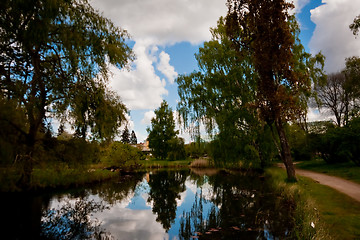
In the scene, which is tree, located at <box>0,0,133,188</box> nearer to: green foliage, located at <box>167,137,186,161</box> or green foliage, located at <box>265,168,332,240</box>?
green foliage, located at <box>265,168,332,240</box>

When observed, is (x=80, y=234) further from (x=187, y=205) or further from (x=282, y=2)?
(x=282, y=2)

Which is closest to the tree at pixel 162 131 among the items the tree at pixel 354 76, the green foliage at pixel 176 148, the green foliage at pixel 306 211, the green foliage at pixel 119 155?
the green foliage at pixel 176 148

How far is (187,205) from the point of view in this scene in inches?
438

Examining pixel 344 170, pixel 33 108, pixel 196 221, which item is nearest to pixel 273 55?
pixel 196 221

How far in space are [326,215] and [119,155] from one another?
884 inches

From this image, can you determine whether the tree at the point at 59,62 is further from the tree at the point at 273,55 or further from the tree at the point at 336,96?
the tree at the point at 336,96

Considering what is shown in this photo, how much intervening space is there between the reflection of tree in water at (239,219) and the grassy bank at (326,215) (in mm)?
674

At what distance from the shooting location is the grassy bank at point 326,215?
5508 mm

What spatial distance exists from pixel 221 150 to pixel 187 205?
773 centimetres

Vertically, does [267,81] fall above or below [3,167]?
above

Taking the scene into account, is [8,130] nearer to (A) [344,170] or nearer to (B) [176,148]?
(A) [344,170]

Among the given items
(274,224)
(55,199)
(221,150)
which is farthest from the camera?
(221,150)

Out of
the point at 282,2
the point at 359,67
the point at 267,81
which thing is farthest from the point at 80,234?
the point at 359,67

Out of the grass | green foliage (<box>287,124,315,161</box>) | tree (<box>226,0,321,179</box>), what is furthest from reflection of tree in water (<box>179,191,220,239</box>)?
green foliage (<box>287,124,315,161</box>)
